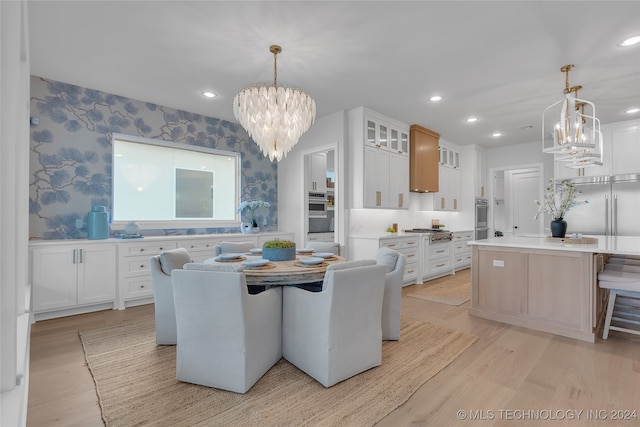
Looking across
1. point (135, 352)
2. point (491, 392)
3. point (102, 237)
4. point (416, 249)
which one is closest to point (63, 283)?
point (102, 237)

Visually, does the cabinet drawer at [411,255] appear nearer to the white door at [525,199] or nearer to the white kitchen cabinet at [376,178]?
the white kitchen cabinet at [376,178]

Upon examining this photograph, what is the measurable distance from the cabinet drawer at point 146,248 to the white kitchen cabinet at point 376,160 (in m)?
2.66

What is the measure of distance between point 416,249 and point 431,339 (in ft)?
7.87

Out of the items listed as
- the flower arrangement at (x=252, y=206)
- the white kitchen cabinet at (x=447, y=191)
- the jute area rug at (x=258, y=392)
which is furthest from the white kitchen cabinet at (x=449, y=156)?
the jute area rug at (x=258, y=392)

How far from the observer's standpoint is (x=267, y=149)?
300cm

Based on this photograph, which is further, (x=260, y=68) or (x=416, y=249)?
(x=416, y=249)

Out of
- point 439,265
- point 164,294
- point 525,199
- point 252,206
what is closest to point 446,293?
point 439,265

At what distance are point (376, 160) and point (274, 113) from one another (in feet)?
8.05

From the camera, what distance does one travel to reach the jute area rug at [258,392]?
175 cm

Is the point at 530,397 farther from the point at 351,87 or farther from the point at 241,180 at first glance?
the point at 241,180

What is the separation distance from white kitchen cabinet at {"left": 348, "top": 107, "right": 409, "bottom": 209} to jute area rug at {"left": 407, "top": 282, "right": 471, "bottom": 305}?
142cm

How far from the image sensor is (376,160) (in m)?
4.90

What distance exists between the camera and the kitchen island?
284cm

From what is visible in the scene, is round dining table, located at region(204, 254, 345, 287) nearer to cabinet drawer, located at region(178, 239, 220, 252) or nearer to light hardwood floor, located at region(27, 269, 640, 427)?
light hardwood floor, located at region(27, 269, 640, 427)
